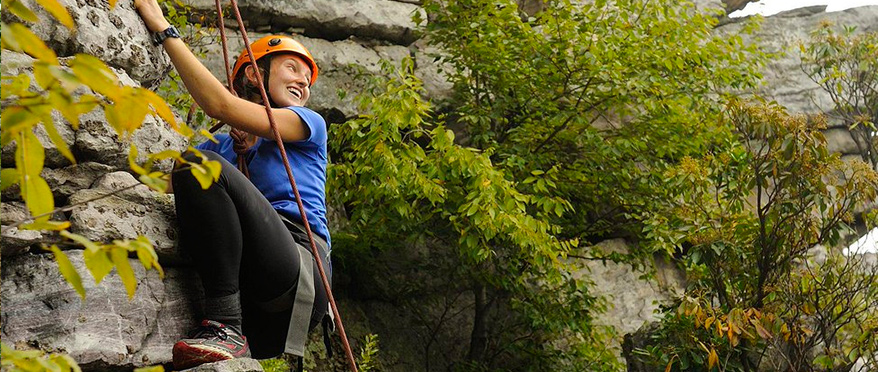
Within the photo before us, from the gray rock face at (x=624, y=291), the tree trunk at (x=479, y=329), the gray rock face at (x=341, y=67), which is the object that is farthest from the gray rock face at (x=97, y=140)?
the gray rock face at (x=624, y=291)

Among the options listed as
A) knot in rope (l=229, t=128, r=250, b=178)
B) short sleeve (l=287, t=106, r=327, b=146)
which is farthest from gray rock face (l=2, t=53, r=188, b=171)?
short sleeve (l=287, t=106, r=327, b=146)

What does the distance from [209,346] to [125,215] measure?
594mm

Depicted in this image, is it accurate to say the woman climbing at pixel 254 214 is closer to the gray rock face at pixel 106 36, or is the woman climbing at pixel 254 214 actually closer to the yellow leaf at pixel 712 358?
the gray rock face at pixel 106 36

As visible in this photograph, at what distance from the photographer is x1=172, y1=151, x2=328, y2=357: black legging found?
3213 millimetres

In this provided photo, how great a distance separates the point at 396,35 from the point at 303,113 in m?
7.66

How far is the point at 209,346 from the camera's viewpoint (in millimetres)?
3242

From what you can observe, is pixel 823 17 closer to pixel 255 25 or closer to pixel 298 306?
pixel 255 25

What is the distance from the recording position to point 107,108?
4.97ft

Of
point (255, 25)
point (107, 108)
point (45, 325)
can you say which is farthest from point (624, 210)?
point (107, 108)

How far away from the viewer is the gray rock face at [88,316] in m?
3.06

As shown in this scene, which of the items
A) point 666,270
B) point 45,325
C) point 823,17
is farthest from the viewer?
point 823,17

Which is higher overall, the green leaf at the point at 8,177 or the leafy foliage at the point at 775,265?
the green leaf at the point at 8,177

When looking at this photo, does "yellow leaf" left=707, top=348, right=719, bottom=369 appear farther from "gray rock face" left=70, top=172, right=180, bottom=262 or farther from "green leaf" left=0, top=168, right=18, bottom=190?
"green leaf" left=0, top=168, right=18, bottom=190

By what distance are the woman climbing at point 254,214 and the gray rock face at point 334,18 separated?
643 cm
